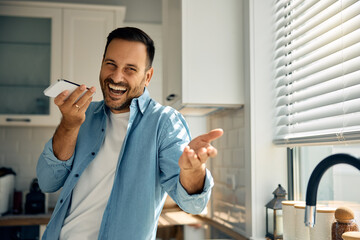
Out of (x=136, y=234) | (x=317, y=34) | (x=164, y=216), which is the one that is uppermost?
(x=317, y=34)

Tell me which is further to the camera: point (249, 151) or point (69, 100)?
point (249, 151)

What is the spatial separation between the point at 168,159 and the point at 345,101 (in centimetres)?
68

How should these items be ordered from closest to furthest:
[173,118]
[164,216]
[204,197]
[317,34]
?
1. [204,197]
2. [173,118]
3. [317,34]
4. [164,216]

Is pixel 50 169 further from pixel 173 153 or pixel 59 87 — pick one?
pixel 173 153

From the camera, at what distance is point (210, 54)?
6.76 ft

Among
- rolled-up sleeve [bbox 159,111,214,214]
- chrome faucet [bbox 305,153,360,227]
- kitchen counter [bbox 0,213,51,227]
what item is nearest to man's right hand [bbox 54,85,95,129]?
rolled-up sleeve [bbox 159,111,214,214]

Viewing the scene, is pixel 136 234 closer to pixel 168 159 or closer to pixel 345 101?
pixel 168 159

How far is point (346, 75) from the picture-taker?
1.49m

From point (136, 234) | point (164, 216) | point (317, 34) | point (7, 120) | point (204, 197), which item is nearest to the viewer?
point (204, 197)

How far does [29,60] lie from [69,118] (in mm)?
2173

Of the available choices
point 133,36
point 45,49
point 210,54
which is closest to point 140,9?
point 45,49

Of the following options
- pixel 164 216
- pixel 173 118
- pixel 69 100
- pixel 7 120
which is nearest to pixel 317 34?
pixel 173 118

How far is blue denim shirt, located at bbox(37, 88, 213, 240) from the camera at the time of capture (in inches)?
52.0

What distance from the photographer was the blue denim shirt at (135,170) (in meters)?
1.32
